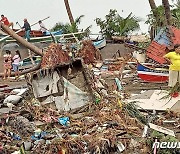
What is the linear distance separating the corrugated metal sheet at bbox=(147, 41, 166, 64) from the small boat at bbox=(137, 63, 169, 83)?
Result: 4.13 ft

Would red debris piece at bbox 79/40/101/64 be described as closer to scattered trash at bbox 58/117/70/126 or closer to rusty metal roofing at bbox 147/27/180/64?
rusty metal roofing at bbox 147/27/180/64

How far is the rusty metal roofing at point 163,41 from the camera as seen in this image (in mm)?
17469

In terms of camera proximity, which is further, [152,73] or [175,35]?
[175,35]

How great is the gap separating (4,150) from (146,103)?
430cm

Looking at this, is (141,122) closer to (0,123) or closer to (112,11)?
(0,123)

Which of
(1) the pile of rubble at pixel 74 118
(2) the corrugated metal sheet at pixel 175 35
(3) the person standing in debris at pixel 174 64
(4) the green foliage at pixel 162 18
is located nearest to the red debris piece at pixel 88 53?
(4) the green foliage at pixel 162 18

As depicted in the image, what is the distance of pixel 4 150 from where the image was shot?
29.3 ft

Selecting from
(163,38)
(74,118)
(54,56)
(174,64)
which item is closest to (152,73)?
(174,64)

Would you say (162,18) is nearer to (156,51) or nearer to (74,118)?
(156,51)

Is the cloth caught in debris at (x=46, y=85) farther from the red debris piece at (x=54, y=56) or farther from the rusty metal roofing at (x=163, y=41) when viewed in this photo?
the rusty metal roofing at (x=163, y=41)

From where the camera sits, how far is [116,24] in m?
25.8

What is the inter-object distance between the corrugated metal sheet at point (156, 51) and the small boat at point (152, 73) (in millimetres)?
1258

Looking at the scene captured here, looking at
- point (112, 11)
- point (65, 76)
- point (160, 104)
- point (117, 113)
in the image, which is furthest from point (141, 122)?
point (112, 11)

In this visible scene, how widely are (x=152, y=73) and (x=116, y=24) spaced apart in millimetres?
10671
